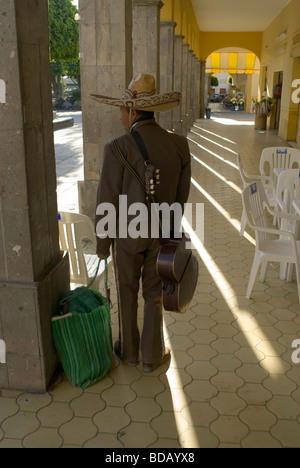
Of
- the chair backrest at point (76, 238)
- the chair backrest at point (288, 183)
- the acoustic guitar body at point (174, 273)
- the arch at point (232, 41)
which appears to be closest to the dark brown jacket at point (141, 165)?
the acoustic guitar body at point (174, 273)

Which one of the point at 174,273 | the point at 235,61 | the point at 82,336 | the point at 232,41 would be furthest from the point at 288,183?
the point at 235,61

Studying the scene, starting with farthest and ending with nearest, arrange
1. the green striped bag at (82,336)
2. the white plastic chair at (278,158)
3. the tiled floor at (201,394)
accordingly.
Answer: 1. the white plastic chair at (278,158)
2. the green striped bag at (82,336)
3. the tiled floor at (201,394)

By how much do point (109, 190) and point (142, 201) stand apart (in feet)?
0.65

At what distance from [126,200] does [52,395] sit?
4.02 ft

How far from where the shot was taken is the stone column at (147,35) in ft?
23.8

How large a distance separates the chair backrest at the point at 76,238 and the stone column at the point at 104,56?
218 centimetres

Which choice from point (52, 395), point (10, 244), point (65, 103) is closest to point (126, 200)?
point (10, 244)

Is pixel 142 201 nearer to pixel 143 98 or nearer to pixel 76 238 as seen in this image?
pixel 143 98

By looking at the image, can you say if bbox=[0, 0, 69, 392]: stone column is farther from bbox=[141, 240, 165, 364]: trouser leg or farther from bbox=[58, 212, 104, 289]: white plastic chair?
bbox=[141, 240, 165, 364]: trouser leg

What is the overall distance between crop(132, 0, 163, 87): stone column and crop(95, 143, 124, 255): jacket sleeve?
4994 millimetres

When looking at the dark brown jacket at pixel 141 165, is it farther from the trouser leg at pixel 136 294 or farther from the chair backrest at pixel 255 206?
the chair backrest at pixel 255 206

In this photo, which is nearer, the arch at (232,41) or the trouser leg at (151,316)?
the trouser leg at (151,316)

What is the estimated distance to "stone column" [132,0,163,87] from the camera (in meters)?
7.25

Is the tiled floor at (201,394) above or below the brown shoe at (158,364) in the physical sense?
below
